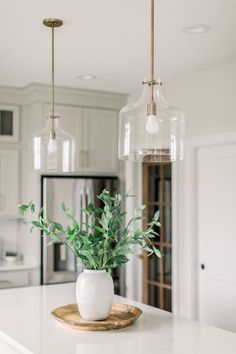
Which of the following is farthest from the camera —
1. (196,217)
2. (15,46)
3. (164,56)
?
(196,217)

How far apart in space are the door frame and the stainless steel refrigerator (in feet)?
3.11

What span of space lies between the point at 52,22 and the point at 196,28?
885 mm

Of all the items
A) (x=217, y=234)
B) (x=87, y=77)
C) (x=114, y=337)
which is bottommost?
(x=114, y=337)

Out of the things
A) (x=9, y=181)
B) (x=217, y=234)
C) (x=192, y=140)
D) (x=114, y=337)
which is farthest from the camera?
(x=9, y=181)

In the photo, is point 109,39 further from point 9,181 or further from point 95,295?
point 9,181

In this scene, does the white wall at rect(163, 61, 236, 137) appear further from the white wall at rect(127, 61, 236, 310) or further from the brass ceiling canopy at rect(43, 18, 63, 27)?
the brass ceiling canopy at rect(43, 18, 63, 27)

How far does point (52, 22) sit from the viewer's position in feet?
10.00

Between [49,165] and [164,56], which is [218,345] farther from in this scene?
[164,56]

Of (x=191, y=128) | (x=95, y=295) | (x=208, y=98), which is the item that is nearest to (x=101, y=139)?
(x=191, y=128)

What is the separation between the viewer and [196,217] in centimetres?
446

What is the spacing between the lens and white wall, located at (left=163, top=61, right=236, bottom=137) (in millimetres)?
4047

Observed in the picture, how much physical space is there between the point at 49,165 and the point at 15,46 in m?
1.05

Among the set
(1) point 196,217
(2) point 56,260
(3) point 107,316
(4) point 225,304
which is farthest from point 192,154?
(3) point 107,316

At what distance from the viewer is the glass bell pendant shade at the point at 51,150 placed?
2.98 m
